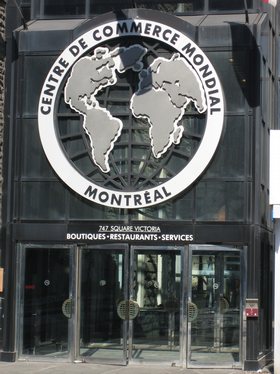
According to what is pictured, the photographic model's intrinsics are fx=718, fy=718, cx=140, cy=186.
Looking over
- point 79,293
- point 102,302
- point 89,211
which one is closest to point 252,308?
point 102,302

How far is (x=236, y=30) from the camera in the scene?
49.0 ft

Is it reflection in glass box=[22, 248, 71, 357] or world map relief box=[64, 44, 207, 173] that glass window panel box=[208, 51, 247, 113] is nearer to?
world map relief box=[64, 44, 207, 173]

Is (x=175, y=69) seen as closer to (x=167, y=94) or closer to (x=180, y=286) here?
(x=167, y=94)

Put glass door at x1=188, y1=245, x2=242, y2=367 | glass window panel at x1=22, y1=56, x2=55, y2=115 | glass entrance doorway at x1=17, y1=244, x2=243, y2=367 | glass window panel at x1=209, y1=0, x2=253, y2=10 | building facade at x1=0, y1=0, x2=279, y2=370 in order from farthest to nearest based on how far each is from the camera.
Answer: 1. glass window panel at x1=22, y1=56, x2=55, y2=115
2. glass window panel at x1=209, y1=0, x2=253, y2=10
3. building facade at x1=0, y1=0, x2=279, y2=370
4. glass entrance doorway at x1=17, y1=244, x2=243, y2=367
5. glass door at x1=188, y1=245, x2=242, y2=367

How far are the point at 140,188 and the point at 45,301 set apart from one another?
3163mm

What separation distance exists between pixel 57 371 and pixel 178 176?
4.58 metres

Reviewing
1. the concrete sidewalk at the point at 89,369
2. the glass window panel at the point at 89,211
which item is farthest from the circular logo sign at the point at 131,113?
the concrete sidewalk at the point at 89,369

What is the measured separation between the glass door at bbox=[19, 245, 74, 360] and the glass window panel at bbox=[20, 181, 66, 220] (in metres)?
0.69

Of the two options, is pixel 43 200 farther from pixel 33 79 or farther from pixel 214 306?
pixel 214 306

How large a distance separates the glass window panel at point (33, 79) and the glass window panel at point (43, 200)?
165 centimetres

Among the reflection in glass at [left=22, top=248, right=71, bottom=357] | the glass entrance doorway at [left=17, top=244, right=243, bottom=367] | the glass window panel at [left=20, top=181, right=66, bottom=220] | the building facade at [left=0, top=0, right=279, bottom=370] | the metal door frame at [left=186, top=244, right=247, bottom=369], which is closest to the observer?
the metal door frame at [left=186, top=244, right=247, bottom=369]

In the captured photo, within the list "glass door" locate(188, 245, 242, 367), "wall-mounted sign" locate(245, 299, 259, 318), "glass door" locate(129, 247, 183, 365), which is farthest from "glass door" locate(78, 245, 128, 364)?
"wall-mounted sign" locate(245, 299, 259, 318)

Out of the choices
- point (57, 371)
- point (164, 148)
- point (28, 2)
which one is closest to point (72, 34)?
point (28, 2)

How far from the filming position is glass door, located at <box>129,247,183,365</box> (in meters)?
14.7
